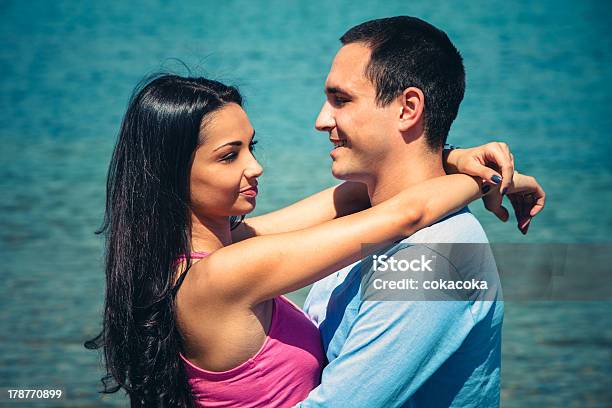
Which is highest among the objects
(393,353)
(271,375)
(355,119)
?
(355,119)

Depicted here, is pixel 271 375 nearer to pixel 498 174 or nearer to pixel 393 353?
pixel 393 353

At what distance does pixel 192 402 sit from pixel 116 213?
2.16ft

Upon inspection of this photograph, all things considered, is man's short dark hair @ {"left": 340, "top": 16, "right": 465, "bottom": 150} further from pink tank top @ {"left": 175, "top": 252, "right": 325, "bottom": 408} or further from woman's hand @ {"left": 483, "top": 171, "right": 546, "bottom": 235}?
pink tank top @ {"left": 175, "top": 252, "right": 325, "bottom": 408}

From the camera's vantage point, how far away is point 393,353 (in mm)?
2654

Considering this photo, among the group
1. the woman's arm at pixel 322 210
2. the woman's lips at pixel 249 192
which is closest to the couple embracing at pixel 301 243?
the woman's lips at pixel 249 192

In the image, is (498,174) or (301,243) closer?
(301,243)

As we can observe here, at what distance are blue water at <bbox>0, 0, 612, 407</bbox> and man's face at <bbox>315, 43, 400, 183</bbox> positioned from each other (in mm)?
1337

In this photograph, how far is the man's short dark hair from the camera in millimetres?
3070

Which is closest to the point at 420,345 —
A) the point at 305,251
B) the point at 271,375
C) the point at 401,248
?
the point at 401,248

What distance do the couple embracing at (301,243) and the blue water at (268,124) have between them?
1.38m

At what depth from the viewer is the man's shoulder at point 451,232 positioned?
2801 millimetres

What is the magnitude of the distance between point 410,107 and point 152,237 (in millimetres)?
919

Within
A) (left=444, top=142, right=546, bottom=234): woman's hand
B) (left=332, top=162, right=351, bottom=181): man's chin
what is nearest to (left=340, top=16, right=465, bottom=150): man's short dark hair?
(left=444, top=142, right=546, bottom=234): woman's hand

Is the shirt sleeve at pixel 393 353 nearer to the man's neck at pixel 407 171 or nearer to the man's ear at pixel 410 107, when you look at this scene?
the man's neck at pixel 407 171
